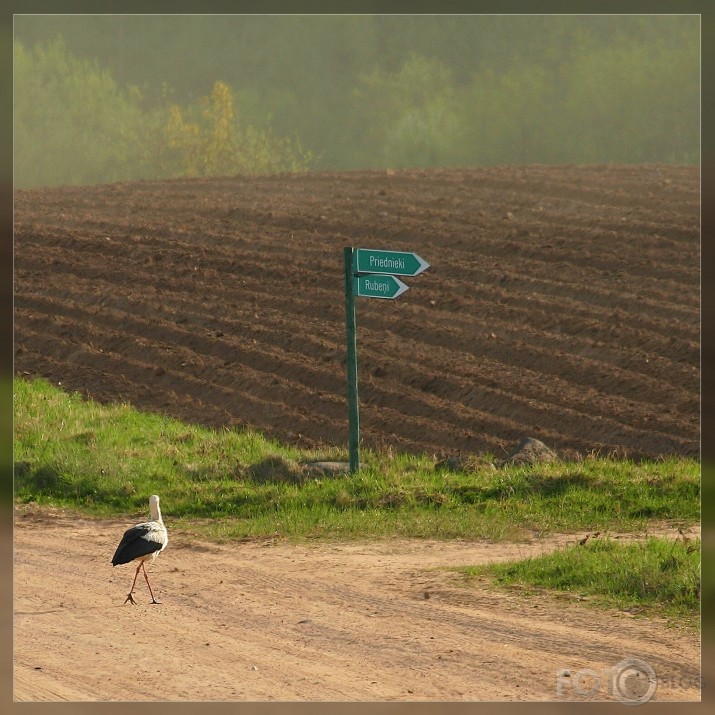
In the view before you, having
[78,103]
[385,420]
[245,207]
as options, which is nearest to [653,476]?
[385,420]

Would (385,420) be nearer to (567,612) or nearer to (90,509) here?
(90,509)

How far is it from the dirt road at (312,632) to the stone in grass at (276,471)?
88.9 inches

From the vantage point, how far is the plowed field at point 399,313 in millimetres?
18031

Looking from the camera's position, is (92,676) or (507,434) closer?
(92,676)

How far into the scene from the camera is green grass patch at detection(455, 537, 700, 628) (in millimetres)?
8781

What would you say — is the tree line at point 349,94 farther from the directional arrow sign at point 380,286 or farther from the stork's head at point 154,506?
the stork's head at point 154,506

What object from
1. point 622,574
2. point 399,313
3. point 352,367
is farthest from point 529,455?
point 399,313

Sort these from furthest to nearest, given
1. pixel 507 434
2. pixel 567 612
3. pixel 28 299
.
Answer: pixel 28 299 → pixel 507 434 → pixel 567 612

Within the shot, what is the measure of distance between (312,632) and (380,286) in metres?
5.70

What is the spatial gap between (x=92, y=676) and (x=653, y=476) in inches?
303

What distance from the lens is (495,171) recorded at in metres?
37.0

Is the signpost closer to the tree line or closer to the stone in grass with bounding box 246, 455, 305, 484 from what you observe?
the stone in grass with bounding box 246, 455, 305, 484

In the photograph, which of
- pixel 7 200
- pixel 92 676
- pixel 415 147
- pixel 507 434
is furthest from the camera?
pixel 415 147

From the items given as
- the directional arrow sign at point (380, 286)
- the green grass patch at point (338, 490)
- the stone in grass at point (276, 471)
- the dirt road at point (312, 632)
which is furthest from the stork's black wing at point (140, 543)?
the directional arrow sign at point (380, 286)
